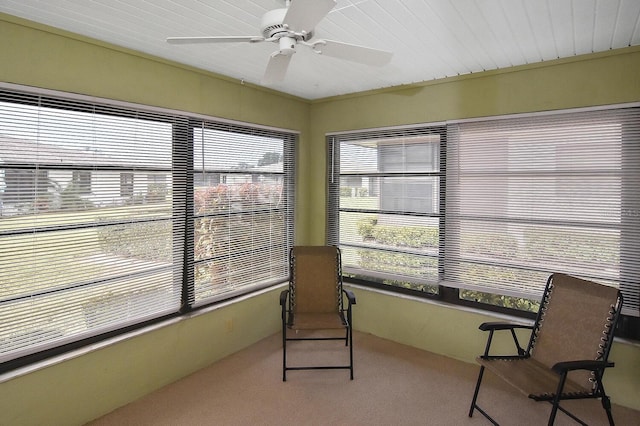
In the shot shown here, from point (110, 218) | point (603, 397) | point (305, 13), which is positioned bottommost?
point (603, 397)

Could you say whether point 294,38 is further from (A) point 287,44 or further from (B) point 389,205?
(B) point 389,205

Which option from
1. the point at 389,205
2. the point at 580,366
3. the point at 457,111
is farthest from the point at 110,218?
the point at 580,366

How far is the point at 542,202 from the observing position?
9.98 ft

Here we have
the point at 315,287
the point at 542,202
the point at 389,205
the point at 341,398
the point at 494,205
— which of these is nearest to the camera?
the point at 341,398

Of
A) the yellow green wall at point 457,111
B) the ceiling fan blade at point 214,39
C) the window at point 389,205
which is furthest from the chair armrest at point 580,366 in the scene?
the ceiling fan blade at point 214,39

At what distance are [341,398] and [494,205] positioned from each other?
206 cm

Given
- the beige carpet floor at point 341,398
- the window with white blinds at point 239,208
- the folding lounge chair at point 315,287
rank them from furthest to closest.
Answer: the folding lounge chair at point 315,287
the window with white blinds at point 239,208
the beige carpet floor at point 341,398

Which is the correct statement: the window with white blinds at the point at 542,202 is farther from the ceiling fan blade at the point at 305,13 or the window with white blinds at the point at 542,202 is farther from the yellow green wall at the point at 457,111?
the ceiling fan blade at the point at 305,13

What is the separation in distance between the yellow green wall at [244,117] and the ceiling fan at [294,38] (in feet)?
3.77

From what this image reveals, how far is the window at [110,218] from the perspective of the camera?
226 centimetres

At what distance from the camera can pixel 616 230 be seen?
2.77m

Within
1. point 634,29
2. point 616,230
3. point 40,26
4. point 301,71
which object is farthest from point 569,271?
point 40,26

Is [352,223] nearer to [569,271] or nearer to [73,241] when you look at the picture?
[569,271]

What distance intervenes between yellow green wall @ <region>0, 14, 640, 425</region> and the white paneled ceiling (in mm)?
148
